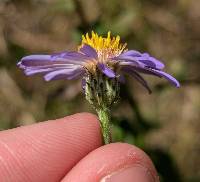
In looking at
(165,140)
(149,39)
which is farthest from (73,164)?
(149,39)

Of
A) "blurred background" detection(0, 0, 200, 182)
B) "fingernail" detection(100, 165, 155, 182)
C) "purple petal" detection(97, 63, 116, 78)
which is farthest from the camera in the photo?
"blurred background" detection(0, 0, 200, 182)

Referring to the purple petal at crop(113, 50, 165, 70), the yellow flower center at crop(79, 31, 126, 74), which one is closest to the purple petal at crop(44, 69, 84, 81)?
the yellow flower center at crop(79, 31, 126, 74)

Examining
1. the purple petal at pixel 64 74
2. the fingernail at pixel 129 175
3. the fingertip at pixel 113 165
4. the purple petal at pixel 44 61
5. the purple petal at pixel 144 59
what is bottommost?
the fingernail at pixel 129 175

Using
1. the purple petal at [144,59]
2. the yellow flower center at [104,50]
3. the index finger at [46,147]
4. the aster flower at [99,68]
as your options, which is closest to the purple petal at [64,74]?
the aster flower at [99,68]

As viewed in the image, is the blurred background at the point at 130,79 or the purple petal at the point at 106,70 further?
the blurred background at the point at 130,79

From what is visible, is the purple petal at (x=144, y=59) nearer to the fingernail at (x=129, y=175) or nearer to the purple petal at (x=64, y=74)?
the purple petal at (x=64, y=74)

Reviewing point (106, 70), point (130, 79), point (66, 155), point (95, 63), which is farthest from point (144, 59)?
point (130, 79)

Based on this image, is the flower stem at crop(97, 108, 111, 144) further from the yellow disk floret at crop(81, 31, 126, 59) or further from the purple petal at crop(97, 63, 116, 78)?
the yellow disk floret at crop(81, 31, 126, 59)
